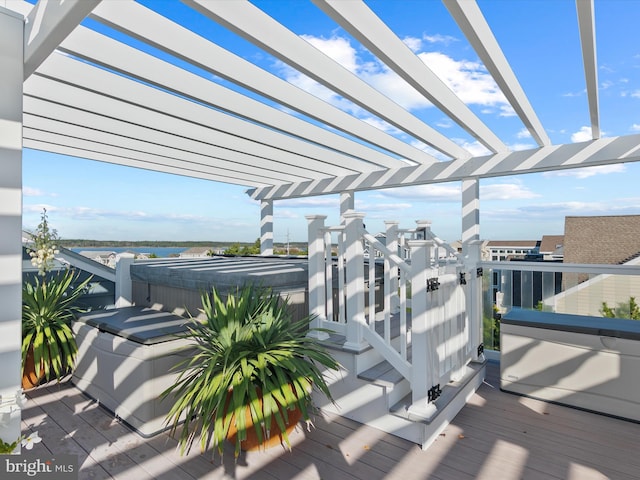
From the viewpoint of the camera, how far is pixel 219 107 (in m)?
3.18

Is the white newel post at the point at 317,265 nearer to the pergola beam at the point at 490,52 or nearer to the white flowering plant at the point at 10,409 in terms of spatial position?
the pergola beam at the point at 490,52

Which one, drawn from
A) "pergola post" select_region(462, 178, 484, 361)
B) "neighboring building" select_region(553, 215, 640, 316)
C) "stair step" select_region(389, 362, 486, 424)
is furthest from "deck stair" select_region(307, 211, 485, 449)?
"neighboring building" select_region(553, 215, 640, 316)

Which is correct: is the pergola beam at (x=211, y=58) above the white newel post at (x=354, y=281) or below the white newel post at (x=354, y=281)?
above

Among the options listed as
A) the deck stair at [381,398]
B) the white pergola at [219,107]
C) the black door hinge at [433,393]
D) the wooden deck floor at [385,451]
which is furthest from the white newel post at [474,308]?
the white pergola at [219,107]

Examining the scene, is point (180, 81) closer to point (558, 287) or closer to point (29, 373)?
point (29, 373)

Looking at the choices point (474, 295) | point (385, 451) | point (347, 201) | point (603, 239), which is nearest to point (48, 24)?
point (385, 451)

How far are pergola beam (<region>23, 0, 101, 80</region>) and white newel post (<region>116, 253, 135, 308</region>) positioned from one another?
259 centimetres

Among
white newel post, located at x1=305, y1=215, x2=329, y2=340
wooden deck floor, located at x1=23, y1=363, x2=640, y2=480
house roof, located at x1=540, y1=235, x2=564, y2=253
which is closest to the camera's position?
wooden deck floor, located at x1=23, y1=363, x2=640, y2=480

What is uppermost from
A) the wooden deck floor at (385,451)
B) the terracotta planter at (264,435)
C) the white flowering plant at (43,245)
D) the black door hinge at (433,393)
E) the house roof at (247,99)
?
the house roof at (247,99)

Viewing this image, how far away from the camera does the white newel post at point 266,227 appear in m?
7.35

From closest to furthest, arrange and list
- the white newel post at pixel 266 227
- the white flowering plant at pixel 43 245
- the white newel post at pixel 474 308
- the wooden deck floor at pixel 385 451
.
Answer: the wooden deck floor at pixel 385 451, the white flowering plant at pixel 43 245, the white newel post at pixel 474 308, the white newel post at pixel 266 227

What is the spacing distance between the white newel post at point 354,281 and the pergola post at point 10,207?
1.92m

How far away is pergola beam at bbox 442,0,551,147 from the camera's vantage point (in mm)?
1979

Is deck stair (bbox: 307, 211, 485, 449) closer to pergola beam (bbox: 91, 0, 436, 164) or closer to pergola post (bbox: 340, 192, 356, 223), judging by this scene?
pergola beam (bbox: 91, 0, 436, 164)
